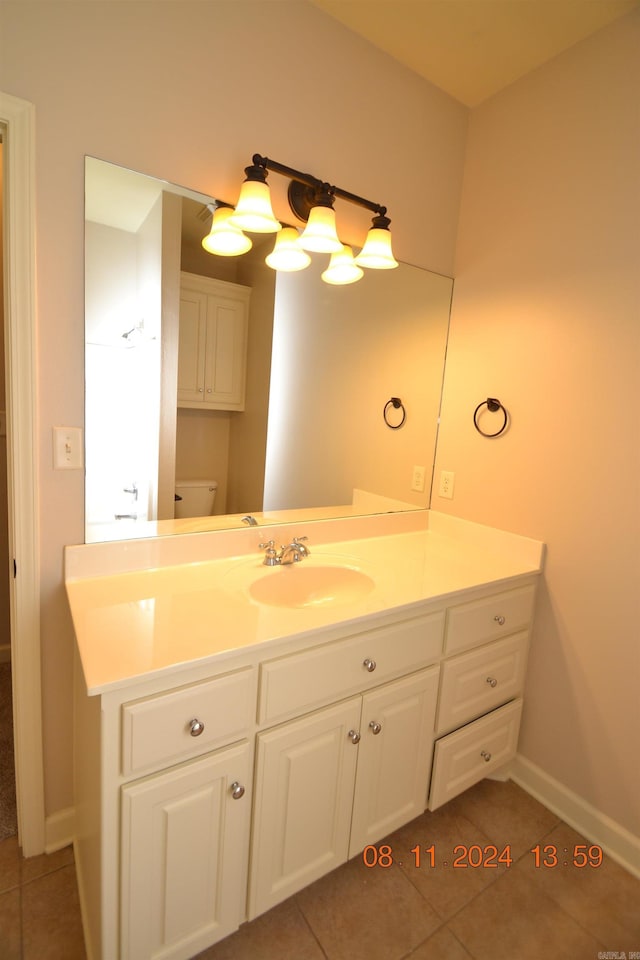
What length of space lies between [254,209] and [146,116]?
36 centimetres

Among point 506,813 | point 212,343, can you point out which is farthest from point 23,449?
point 506,813

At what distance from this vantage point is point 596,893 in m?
1.35

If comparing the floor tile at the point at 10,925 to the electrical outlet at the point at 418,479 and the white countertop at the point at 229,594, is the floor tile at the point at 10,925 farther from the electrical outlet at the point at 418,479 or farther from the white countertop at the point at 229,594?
the electrical outlet at the point at 418,479

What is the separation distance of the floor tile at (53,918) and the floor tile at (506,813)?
1.18 metres

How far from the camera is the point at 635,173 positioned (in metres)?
1.37

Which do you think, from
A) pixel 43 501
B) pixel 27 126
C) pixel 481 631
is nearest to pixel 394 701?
pixel 481 631

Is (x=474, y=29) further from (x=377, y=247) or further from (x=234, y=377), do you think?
(x=234, y=377)

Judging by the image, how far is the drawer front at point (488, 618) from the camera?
1.38 m

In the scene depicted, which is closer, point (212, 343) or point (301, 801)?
point (301, 801)

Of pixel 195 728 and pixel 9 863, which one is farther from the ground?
pixel 195 728

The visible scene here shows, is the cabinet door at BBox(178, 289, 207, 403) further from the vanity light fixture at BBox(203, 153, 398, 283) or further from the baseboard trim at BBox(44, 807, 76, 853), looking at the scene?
the baseboard trim at BBox(44, 807, 76, 853)

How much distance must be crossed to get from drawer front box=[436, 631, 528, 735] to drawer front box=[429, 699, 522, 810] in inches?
1.4

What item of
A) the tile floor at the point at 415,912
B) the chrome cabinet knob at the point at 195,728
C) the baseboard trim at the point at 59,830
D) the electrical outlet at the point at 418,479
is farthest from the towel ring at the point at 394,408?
the baseboard trim at the point at 59,830

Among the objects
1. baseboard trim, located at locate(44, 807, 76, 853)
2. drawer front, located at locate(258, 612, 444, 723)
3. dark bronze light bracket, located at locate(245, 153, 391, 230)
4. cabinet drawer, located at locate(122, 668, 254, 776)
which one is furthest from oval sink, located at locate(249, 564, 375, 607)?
dark bronze light bracket, located at locate(245, 153, 391, 230)
